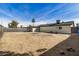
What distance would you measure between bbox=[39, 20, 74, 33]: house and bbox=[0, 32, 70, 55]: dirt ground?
0.15 m

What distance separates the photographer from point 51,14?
4.58 meters

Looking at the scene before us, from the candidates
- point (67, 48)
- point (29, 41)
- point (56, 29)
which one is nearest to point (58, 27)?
point (56, 29)

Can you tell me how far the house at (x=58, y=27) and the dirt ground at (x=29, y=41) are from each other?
15 cm

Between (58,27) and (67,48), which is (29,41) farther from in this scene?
(67,48)

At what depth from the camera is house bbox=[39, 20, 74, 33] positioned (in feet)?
15.4

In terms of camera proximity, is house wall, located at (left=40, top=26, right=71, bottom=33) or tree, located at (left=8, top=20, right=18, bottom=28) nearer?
tree, located at (left=8, top=20, right=18, bottom=28)

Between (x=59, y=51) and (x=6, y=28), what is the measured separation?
1.68 m

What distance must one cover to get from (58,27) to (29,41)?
987 mm

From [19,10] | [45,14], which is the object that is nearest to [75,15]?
[45,14]

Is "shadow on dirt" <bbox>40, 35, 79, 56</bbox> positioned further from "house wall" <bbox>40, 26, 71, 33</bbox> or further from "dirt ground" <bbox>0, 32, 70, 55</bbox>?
"house wall" <bbox>40, 26, 71, 33</bbox>

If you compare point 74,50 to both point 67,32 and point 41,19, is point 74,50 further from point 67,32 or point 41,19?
point 41,19

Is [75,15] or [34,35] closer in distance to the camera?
[75,15]

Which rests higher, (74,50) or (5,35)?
(5,35)

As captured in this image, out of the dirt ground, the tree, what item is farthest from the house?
the tree
